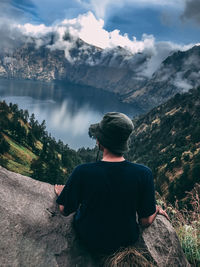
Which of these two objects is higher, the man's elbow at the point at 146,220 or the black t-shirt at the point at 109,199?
the black t-shirt at the point at 109,199

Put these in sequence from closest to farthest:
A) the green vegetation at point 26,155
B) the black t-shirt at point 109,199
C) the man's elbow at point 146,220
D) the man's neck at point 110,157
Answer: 1. the black t-shirt at point 109,199
2. the man's neck at point 110,157
3. the man's elbow at point 146,220
4. the green vegetation at point 26,155

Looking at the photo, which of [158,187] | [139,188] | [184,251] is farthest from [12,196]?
[158,187]

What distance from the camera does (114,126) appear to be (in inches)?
170

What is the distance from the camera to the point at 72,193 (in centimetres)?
452

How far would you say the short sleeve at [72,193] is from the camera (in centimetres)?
437

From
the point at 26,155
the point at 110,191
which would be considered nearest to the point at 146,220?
Result: the point at 110,191

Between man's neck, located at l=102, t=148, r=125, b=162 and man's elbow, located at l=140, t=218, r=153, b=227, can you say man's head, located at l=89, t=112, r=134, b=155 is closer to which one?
man's neck, located at l=102, t=148, r=125, b=162

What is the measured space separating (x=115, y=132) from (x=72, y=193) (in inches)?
65.7

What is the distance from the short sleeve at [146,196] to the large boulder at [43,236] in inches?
39.0

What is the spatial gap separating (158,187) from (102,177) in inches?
4148

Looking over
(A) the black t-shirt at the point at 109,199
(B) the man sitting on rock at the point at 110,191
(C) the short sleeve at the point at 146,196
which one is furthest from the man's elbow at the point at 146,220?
(B) the man sitting on rock at the point at 110,191

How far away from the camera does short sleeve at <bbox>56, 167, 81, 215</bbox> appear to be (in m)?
4.37

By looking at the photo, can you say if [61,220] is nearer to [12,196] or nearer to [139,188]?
[12,196]

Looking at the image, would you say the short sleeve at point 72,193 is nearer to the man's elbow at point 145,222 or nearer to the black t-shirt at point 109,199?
the black t-shirt at point 109,199
